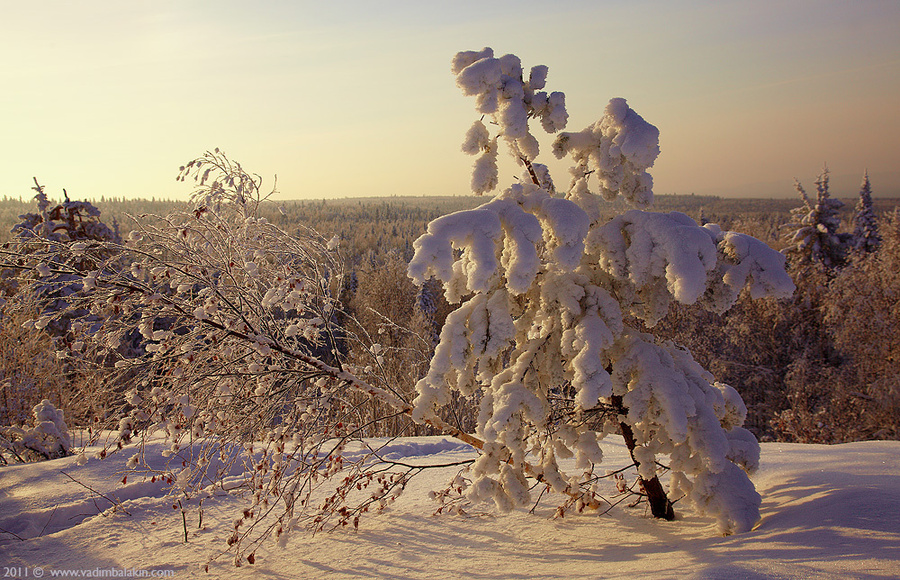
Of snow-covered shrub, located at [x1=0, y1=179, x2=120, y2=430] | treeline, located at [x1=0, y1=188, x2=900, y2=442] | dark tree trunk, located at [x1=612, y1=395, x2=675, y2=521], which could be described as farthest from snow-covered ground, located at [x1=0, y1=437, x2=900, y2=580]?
treeline, located at [x1=0, y1=188, x2=900, y2=442]

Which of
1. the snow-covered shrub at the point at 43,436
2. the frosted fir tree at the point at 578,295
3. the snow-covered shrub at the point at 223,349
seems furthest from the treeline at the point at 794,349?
the frosted fir tree at the point at 578,295

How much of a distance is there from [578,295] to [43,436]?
7.42m

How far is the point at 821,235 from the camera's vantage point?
28828 millimetres

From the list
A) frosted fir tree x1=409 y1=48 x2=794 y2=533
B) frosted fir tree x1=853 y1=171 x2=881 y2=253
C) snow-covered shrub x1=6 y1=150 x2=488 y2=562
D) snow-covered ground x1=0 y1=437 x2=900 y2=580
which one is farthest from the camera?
frosted fir tree x1=853 y1=171 x2=881 y2=253

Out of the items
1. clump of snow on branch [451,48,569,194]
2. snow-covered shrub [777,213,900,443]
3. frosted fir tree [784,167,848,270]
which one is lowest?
snow-covered shrub [777,213,900,443]

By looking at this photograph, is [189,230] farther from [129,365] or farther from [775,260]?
[775,260]

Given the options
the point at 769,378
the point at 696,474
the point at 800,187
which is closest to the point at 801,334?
the point at 769,378

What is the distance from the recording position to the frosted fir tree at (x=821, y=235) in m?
28.4

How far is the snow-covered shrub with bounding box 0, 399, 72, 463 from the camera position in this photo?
7105mm

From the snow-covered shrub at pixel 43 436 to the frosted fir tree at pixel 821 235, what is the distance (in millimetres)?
30990

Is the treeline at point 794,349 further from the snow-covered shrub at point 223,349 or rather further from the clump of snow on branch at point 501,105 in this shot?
the clump of snow on branch at point 501,105

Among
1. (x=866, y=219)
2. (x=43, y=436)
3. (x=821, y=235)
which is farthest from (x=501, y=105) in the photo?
(x=866, y=219)

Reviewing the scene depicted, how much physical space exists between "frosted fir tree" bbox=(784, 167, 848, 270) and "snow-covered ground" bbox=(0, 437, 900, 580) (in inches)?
1076

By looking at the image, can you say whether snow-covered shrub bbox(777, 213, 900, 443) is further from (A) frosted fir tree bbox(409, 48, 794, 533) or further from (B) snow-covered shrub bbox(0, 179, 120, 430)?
(B) snow-covered shrub bbox(0, 179, 120, 430)
